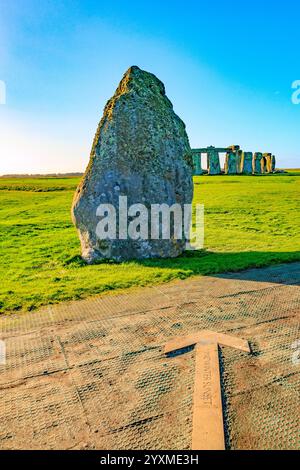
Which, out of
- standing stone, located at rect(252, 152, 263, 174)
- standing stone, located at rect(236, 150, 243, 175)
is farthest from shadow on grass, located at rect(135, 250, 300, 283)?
standing stone, located at rect(252, 152, 263, 174)

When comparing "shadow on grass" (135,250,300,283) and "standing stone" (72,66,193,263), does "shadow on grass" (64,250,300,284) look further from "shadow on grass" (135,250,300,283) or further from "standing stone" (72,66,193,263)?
"standing stone" (72,66,193,263)

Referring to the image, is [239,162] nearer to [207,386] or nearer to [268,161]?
[268,161]

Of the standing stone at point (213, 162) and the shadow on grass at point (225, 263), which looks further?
the standing stone at point (213, 162)

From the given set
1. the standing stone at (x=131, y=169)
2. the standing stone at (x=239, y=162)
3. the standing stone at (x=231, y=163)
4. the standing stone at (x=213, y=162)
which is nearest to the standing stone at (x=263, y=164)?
the standing stone at (x=239, y=162)

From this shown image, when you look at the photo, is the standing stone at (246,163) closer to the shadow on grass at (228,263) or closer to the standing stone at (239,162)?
the standing stone at (239,162)

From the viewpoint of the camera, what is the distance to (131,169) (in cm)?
822

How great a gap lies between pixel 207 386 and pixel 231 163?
5152 cm

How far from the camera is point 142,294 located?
602 cm

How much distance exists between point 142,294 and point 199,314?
1273 millimetres

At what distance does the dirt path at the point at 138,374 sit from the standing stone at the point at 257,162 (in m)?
49.2

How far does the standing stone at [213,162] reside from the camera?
50.1m

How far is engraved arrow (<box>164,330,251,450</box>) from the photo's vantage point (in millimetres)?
2688

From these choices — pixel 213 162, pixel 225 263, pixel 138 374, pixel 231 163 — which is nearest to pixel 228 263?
pixel 225 263

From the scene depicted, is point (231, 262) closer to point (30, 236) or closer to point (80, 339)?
point (80, 339)
